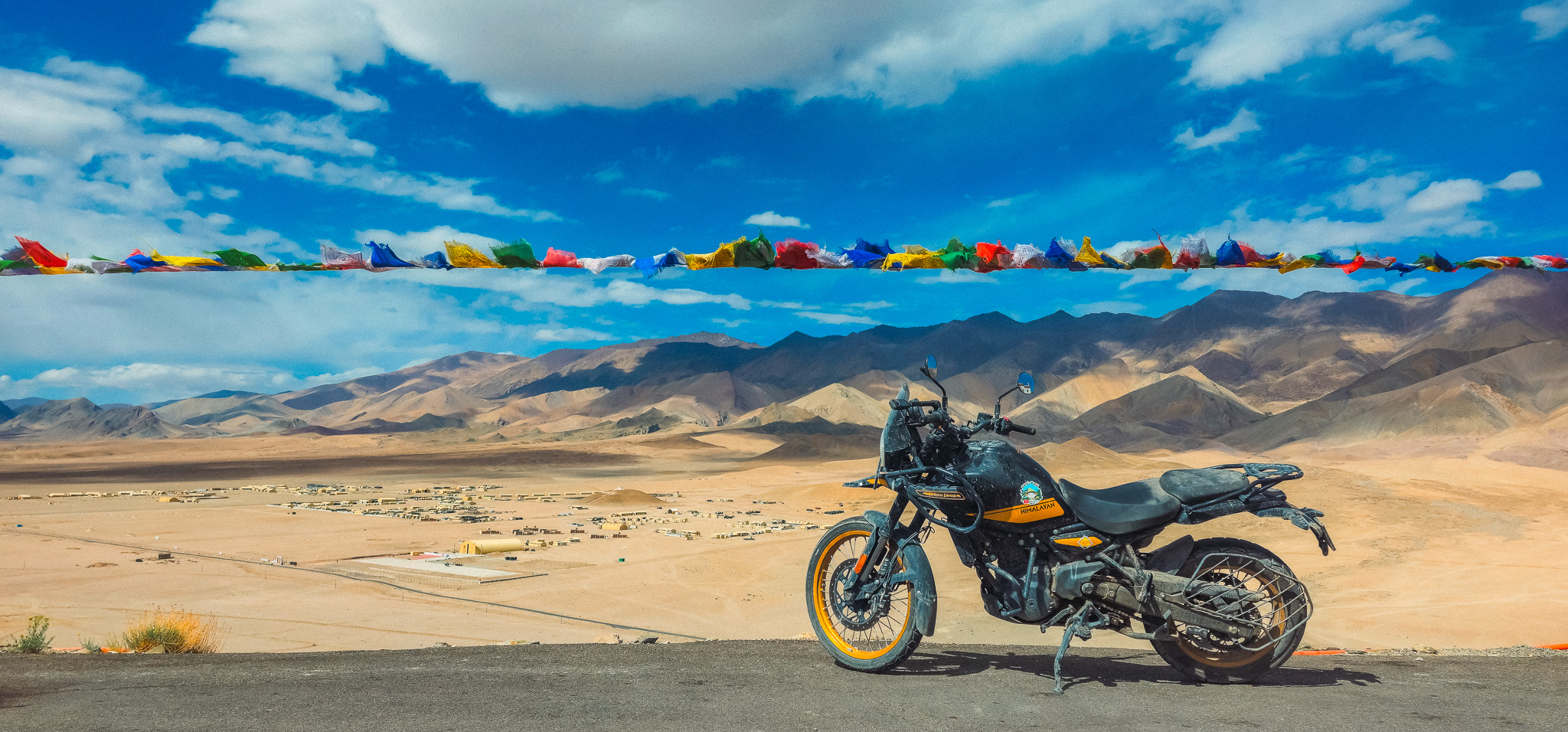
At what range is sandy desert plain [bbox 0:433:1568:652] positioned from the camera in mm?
12086

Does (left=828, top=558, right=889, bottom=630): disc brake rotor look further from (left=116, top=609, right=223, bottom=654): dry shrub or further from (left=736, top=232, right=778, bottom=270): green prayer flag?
(left=116, top=609, right=223, bottom=654): dry shrub

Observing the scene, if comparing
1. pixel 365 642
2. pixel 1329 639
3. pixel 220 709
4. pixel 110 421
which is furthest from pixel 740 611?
pixel 110 421

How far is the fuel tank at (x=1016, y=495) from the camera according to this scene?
521 centimetres

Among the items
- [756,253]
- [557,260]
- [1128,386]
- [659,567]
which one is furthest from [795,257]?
[1128,386]

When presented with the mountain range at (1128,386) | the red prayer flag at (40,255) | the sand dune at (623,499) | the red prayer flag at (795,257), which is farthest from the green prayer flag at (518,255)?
the sand dune at (623,499)

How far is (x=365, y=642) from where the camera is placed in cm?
1159

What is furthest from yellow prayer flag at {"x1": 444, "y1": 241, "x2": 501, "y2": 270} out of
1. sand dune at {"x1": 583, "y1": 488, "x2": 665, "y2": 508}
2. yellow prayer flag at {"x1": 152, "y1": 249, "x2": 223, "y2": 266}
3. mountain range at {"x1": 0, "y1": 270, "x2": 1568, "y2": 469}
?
sand dune at {"x1": 583, "y1": 488, "x2": 665, "y2": 508}

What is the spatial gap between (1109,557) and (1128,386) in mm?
106122

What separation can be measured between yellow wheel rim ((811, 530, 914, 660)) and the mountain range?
11.4m

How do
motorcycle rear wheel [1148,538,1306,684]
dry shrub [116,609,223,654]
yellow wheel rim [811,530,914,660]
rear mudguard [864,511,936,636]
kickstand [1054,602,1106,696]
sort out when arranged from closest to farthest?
kickstand [1054,602,1106,696]
motorcycle rear wheel [1148,538,1306,684]
rear mudguard [864,511,936,636]
yellow wheel rim [811,530,914,660]
dry shrub [116,609,223,654]

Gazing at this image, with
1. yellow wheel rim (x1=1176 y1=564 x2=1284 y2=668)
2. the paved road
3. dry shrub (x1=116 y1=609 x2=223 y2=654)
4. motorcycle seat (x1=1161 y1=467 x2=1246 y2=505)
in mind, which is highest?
motorcycle seat (x1=1161 y1=467 x2=1246 y2=505)

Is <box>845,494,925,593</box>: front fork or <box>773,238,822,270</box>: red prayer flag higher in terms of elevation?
<box>773,238,822,270</box>: red prayer flag

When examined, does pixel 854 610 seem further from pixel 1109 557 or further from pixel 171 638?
pixel 171 638

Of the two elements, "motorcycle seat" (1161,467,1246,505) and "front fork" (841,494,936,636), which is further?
"front fork" (841,494,936,636)
